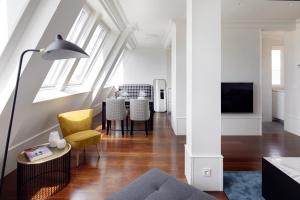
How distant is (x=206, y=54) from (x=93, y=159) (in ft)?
8.65

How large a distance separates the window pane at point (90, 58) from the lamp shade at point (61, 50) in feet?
12.4

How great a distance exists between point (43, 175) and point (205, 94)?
245 cm

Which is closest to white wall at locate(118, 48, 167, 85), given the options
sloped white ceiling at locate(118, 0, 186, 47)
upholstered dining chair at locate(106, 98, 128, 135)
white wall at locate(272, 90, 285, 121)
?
sloped white ceiling at locate(118, 0, 186, 47)

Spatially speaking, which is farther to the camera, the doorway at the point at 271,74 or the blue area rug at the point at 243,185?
the doorway at the point at 271,74

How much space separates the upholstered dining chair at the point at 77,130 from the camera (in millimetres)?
3562

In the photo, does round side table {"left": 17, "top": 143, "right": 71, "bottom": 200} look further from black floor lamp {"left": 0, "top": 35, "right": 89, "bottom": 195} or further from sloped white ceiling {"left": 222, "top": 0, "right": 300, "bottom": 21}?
sloped white ceiling {"left": 222, "top": 0, "right": 300, "bottom": 21}

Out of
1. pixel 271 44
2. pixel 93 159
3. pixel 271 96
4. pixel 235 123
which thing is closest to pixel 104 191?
pixel 93 159

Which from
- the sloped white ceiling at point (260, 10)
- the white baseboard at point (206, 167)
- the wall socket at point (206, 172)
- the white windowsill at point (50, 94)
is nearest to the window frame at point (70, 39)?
the white windowsill at point (50, 94)

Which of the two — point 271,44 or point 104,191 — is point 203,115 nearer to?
point 104,191

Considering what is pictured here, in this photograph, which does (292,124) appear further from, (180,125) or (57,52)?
(57,52)

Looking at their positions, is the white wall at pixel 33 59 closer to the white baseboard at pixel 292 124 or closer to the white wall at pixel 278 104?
the white baseboard at pixel 292 124

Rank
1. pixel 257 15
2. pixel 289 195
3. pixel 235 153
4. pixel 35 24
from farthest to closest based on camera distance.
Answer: pixel 257 15 → pixel 235 153 → pixel 35 24 → pixel 289 195

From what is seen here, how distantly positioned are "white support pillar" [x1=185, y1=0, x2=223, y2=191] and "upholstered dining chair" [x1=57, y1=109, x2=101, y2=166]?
6.06 ft

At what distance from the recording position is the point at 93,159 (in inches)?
151
